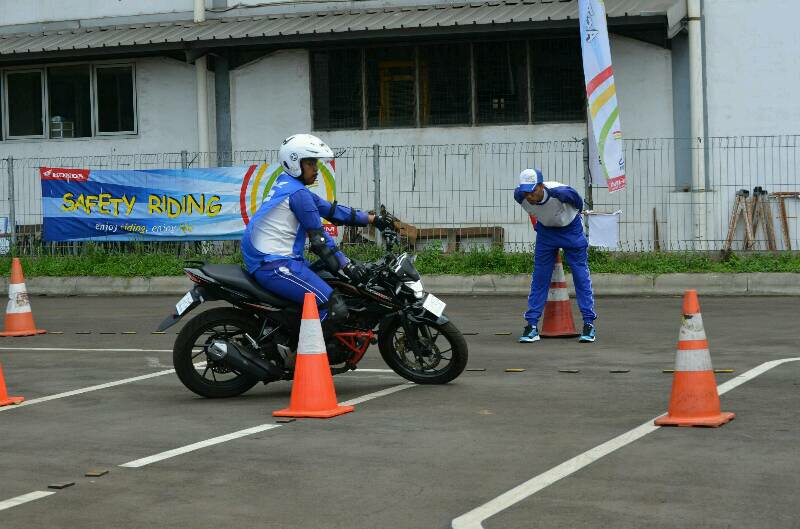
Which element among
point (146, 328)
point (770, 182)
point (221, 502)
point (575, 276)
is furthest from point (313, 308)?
point (770, 182)

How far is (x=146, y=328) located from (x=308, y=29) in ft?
33.3

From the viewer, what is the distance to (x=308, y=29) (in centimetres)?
2408

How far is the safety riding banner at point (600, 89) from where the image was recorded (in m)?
20.0

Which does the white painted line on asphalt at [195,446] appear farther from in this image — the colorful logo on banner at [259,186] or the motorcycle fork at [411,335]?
the colorful logo on banner at [259,186]

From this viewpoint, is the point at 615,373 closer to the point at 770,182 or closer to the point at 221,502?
the point at 221,502

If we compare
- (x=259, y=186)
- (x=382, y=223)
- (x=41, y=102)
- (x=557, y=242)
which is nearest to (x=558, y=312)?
(x=557, y=242)

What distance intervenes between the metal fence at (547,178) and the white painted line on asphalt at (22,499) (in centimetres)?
1444

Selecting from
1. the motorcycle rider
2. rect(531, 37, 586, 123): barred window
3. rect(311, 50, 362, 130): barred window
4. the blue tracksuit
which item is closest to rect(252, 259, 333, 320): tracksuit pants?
the motorcycle rider

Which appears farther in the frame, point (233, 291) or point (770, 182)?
point (770, 182)

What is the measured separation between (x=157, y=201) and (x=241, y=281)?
12814 mm

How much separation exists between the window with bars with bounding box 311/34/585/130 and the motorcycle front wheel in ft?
47.9

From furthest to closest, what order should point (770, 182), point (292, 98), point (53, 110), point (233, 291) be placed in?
point (53, 110), point (292, 98), point (770, 182), point (233, 291)

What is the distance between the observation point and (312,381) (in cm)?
891

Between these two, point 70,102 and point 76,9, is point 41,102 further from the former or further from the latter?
point 76,9
